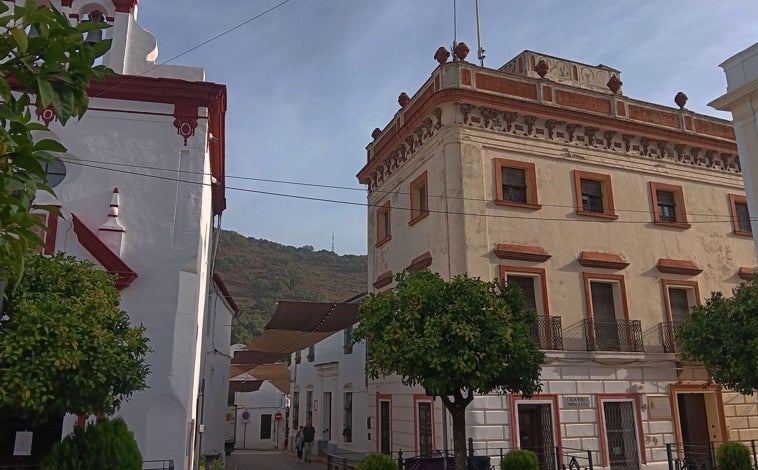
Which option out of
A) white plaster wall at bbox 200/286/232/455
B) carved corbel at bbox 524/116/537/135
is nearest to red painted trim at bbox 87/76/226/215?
carved corbel at bbox 524/116/537/135

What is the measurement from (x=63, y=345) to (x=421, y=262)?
31.6ft

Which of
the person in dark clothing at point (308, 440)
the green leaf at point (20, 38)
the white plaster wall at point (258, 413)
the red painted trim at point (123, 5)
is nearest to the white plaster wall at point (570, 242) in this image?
the person in dark clothing at point (308, 440)

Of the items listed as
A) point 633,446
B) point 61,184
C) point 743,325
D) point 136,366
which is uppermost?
point 61,184

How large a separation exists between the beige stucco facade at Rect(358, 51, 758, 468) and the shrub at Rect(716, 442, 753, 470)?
195cm

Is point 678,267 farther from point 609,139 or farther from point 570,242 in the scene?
point 609,139

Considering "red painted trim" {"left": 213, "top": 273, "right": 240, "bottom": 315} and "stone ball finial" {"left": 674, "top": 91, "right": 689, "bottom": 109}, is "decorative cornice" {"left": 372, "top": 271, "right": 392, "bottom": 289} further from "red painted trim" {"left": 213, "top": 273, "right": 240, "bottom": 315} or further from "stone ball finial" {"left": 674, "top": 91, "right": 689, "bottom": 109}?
"stone ball finial" {"left": 674, "top": 91, "right": 689, "bottom": 109}

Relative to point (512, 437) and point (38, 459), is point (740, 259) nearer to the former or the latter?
point (512, 437)

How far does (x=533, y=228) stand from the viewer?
1522 cm

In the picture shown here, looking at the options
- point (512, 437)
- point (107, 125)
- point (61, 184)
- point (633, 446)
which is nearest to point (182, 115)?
point (107, 125)

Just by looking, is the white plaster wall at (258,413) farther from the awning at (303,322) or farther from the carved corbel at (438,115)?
the carved corbel at (438,115)

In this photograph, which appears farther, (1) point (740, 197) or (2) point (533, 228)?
(1) point (740, 197)

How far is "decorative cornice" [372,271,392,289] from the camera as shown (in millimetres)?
17591

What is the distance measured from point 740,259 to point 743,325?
21.6 feet

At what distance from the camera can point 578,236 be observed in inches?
614
